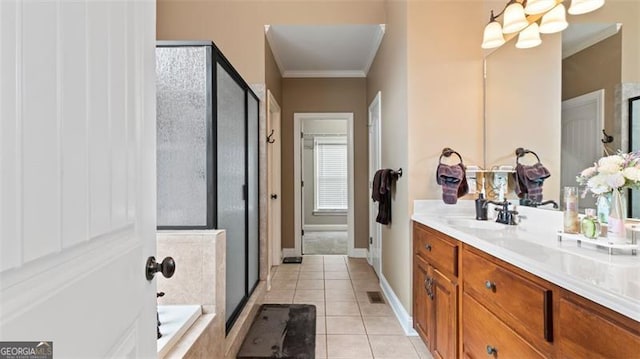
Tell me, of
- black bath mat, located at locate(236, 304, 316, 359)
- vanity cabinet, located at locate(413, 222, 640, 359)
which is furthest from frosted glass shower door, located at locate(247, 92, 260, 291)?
vanity cabinet, located at locate(413, 222, 640, 359)

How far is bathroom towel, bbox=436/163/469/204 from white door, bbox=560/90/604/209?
2.10 ft

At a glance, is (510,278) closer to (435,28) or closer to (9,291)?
(9,291)

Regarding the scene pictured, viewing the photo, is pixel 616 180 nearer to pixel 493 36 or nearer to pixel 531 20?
pixel 531 20

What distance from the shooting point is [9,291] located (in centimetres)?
41

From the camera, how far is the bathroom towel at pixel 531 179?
181 cm

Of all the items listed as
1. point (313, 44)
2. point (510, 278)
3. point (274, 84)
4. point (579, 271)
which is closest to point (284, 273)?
point (274, 84)

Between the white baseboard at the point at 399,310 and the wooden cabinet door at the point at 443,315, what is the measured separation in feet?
1.41

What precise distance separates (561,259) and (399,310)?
1711 mm

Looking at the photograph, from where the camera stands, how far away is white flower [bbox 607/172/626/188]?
118 centimetres

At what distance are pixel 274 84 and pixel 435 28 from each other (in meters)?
2.06

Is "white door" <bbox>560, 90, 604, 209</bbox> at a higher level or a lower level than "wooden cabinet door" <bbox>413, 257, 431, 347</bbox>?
higher

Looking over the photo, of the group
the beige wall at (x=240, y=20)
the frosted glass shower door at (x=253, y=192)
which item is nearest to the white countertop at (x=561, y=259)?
the frosted glass shower door at (x=253, y=192)

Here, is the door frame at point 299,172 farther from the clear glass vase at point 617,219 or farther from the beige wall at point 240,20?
the clear glass vase at point 617,219

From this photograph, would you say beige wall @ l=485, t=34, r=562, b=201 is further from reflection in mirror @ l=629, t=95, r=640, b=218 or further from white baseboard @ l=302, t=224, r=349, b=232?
white baseboard @ l=302, t=224, r=349, b=232
